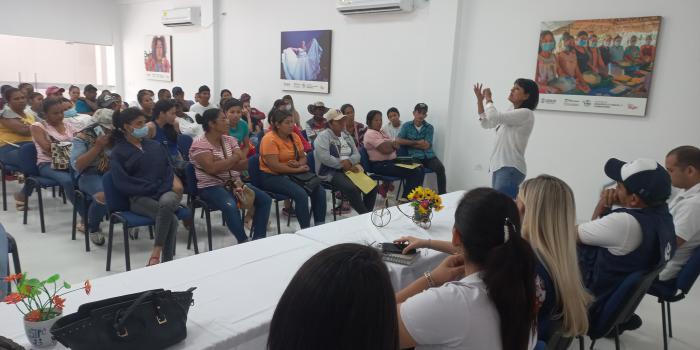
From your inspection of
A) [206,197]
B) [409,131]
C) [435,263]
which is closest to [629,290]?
[435,263]

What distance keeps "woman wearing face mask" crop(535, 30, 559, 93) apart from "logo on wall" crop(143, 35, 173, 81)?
694 centimetres

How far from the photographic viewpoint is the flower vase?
1.17m

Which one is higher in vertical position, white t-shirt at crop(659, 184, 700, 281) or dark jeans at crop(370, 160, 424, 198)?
white t-shirt at crop(659, 184, 700, 281)

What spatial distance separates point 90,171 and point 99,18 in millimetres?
7689

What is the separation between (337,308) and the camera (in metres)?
0.75

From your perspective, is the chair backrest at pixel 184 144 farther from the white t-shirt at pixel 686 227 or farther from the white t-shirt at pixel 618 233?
the white t-shirt at pixel 686 227

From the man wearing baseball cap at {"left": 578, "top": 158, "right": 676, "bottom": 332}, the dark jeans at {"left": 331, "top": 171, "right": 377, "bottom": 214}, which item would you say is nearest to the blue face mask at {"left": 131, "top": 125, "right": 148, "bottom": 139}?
the dark jeans at {"left": 331, "top": 171, "right": 377, "bottom": 214}

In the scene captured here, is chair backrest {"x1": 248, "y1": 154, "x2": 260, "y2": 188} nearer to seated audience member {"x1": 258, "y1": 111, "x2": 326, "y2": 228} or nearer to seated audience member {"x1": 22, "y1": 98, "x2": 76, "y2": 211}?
seated audience member {"x1": 258, "y1": 111, "x2": 326, "y2": 228}

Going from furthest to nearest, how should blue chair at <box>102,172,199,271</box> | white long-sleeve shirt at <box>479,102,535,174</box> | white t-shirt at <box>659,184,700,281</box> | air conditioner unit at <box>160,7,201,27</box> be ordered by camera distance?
air conditioner unit at <box>160,7,201,27</box>
white long-sleeve shirt at <box>479,102,535,174</box>
blue chair at <box>102,172,199,271</box>
white t-shirt at <box>659,184,700,281</box>

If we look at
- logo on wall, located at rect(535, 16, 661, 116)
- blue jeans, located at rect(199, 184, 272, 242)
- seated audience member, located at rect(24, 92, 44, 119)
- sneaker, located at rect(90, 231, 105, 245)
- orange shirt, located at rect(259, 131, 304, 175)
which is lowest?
sneaker, located at rect(90, 231, 105, 245)

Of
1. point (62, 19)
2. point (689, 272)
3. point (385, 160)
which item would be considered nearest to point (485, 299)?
point (689, 272)

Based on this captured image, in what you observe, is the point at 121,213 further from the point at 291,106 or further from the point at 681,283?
the point at 291,106

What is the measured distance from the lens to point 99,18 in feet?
31.8

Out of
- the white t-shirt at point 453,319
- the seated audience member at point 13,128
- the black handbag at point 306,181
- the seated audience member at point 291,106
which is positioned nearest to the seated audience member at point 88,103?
the seated audience member at point 13,128
